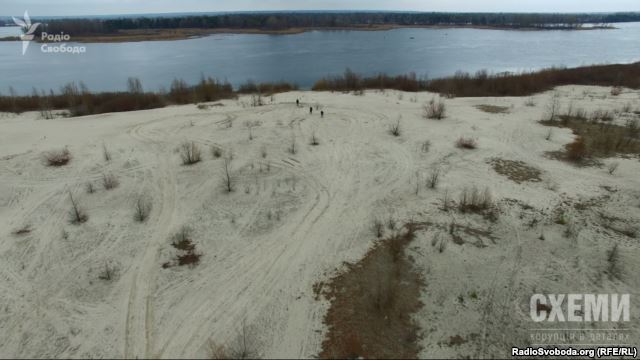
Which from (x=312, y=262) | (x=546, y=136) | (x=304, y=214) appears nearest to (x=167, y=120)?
(x=304, y=214)

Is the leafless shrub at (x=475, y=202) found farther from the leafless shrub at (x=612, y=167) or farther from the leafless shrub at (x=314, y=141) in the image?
the leafless shrub at (x=314, y=141)

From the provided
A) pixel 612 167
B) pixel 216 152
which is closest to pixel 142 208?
pixel 216 152

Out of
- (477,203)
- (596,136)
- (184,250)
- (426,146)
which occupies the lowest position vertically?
(184,250)

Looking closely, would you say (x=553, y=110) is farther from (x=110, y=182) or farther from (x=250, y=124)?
(x=110, y=182)

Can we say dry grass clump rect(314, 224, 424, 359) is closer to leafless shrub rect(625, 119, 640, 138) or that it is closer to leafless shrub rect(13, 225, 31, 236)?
leafless shrub rect(13, 225, 31, 236)

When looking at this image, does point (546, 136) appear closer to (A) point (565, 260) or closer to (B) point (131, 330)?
(A) point (565, 260)

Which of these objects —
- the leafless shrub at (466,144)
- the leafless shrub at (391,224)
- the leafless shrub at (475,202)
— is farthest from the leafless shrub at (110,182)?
the leafless shrub at (466,144)
